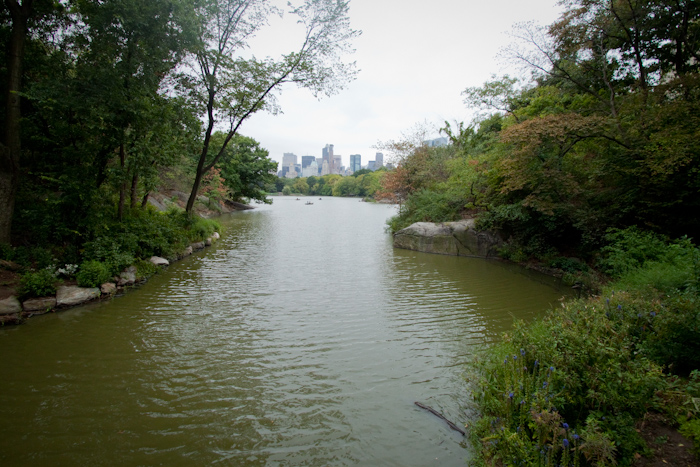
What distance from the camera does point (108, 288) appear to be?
830 cm

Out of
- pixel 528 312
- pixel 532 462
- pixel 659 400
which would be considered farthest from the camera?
pixel 528 312

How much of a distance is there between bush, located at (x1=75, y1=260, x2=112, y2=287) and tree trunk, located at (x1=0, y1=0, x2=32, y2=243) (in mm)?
1855

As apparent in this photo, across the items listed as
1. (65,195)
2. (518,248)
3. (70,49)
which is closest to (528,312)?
(518,248)

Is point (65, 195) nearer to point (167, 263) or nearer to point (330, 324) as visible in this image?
point (167, 263)

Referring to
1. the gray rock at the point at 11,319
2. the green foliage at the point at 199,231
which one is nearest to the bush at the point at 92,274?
the gray rock at the point at 11,319

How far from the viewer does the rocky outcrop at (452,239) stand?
48.6 ft

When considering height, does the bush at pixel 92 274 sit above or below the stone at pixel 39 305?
above

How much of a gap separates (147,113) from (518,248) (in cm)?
1331

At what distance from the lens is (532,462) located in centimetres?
288

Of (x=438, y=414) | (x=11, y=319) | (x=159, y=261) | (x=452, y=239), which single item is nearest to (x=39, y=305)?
(x=11, y=319)

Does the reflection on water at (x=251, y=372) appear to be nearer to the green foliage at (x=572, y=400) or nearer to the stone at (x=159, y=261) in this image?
the green foliage at (x=572, y=400)

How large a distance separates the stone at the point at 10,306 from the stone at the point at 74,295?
627 millimetres

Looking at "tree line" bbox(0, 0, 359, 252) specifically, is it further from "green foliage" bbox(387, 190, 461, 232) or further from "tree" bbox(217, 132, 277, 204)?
"tree" bbox(217, 132, 277, 204)

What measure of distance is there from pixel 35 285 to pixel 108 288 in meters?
1.41
